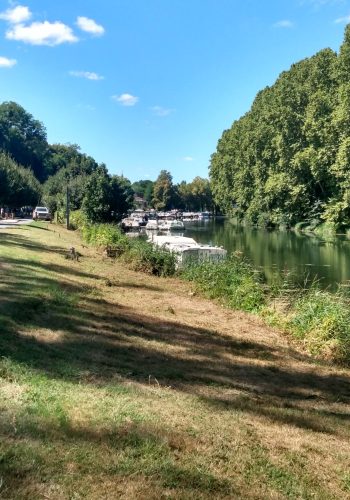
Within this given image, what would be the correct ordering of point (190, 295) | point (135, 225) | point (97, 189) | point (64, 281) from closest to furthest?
point (64, 281) → point (190, 295) → point (97, 189) → point (135, 225)

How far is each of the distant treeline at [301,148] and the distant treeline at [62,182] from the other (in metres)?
22.0

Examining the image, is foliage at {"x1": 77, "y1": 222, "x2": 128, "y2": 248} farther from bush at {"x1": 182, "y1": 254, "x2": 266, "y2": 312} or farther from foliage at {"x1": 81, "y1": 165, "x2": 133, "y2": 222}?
foliage at {"x1": 81, "y1": 165, "x2": 133, "y2": 222}

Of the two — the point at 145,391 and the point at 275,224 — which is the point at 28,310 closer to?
the point at 145,391

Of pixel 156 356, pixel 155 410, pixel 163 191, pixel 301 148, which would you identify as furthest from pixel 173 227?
pixel 163 191

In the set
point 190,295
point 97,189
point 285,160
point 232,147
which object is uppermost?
point 232,147

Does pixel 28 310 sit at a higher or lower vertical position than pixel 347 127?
lower

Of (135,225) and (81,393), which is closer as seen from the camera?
Answer: (81,393)

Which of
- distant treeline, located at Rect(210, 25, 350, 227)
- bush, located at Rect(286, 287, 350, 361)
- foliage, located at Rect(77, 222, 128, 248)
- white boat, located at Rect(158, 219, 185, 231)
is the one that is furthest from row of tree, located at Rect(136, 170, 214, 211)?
bush, located at Rect(286, 287, 350, 361)

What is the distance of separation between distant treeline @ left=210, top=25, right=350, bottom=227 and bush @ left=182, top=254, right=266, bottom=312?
35153mm

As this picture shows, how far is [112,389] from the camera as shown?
6.43 metres

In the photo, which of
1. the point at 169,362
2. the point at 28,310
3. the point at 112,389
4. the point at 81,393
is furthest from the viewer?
the point at 28,310

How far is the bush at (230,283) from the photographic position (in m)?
17.3

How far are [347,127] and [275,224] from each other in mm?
31008

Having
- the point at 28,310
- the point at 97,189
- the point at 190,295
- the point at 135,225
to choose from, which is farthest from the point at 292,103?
the point at 28,310
